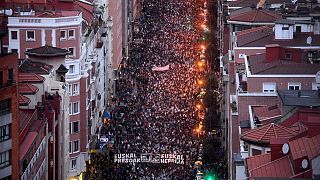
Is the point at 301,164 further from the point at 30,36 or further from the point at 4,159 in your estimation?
the point at 30,36

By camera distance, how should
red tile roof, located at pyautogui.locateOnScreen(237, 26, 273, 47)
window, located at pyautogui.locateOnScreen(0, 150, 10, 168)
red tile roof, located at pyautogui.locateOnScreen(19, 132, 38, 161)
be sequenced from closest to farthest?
window, located at pyautogui.locateOnScreen(0, 150, 10, 168) < red tile roof, located at pyautogui.locateOnScreen(19, 132, 38, 161) < red tile roof, located at pyautogui.locateOnScreen(237, 26, 273, 47)

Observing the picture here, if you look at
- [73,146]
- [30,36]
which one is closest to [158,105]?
[73,146]

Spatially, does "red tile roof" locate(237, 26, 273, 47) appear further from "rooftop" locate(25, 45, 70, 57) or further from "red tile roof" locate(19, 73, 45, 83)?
"red tile roof" locate(19, 73, 45, 83)

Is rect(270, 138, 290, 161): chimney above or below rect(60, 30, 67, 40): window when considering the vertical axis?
below

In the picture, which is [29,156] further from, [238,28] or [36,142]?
[238,28]

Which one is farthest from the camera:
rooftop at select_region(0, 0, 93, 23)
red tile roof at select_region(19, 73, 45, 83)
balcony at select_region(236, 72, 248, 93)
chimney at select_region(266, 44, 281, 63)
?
rooftop at select_region(0, 0, 93, 23)

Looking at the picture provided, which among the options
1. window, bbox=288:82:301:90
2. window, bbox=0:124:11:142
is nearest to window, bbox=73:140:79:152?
window, bbox=288:82:301:90
